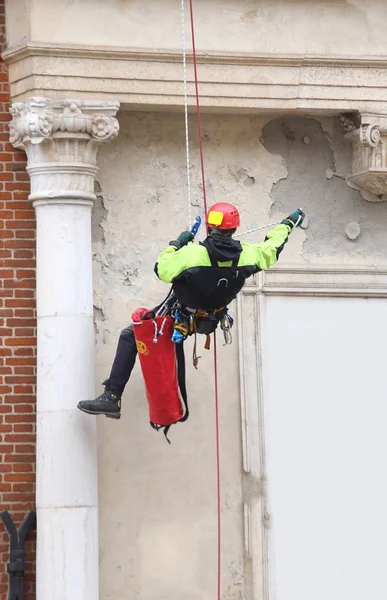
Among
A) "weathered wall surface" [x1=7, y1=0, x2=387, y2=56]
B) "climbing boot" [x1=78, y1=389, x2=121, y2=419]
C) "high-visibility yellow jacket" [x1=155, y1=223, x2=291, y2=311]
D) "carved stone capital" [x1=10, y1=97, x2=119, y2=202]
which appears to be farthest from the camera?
"weathered wall surface" [x1=7, y1=0, x2=387, y2=56]

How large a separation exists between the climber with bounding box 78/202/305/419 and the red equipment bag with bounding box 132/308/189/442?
0.56 ft

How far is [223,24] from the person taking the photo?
11.0 m

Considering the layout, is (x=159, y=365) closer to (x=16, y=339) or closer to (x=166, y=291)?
(x=166, y=291)

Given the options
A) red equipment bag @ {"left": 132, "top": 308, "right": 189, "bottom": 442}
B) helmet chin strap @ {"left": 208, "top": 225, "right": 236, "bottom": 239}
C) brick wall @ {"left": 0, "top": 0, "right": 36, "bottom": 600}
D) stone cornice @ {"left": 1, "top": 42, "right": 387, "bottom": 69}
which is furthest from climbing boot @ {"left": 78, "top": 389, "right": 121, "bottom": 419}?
stone cornice @ {"left": 1, "top": 42, "right": 387, "bottom": 69}

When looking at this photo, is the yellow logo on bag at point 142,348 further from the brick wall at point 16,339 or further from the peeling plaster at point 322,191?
the peeling plaster at point 322,191

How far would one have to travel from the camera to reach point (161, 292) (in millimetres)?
11234

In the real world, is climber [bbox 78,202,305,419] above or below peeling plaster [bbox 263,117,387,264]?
below

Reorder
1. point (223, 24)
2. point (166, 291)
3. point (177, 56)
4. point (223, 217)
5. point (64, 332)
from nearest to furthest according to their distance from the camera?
point (223, 217) < point (64, 332) < point (177, 56) < point (223, 24) < point (166, 291)

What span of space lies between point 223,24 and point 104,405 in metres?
2.61

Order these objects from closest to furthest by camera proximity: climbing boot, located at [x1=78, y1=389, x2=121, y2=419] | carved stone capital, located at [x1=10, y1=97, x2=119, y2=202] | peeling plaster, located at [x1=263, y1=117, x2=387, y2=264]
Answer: climbing boot, located at [x1=78, y1=389, x2=121, y2=419], carved stone capital, located at [x1=10, y1=97, x2=119, y2=202], peeling plaster, located at [x1=263, y1=117, x2=387, y2=264]

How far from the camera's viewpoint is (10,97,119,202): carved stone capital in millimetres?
10672

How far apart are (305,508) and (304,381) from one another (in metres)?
0.84

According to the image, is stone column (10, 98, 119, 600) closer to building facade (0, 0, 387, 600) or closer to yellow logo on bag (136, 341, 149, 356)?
building facade (0, 0, 387, 600)

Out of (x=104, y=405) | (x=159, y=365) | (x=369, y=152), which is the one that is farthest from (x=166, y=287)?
(x=369, y=152)
